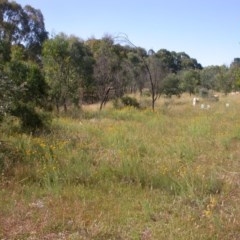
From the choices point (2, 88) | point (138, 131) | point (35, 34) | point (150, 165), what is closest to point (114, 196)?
point (150, 165)

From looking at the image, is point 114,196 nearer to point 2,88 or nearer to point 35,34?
point 2,88

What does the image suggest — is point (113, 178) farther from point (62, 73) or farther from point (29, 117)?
point (62, 73)

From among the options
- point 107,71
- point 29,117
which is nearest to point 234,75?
point 107,71

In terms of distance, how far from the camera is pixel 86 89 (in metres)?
24.4

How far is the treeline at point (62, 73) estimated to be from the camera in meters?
9.88

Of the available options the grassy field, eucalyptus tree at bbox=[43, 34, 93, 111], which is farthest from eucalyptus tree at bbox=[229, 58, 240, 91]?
the grassy field

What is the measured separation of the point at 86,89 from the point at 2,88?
17.9 m

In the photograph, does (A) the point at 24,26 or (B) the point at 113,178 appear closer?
(B) the point at 113,178

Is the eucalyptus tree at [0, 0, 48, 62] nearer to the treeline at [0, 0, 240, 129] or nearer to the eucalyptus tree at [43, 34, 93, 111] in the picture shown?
the treeline at [0, 0, 240, 129]

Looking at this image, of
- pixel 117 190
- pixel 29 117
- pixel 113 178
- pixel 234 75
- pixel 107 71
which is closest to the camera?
pixel 117 190

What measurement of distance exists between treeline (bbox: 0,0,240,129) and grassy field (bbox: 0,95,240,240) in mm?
1590

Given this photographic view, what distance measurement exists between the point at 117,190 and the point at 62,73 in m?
13.0

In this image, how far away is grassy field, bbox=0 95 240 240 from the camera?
3.75m

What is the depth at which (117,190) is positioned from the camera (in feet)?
16.1
